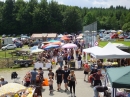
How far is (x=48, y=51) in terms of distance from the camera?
34250 mm

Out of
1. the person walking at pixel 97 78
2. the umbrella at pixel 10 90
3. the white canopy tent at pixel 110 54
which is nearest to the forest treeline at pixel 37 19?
the white canopy tent at pixel 110 54

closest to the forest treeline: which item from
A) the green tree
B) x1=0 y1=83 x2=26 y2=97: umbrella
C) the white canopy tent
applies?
the green tree

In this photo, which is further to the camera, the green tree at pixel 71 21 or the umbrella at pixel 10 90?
the green tree at pixel 71 21

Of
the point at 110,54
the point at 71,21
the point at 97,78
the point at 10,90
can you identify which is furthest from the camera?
the point at 71,21

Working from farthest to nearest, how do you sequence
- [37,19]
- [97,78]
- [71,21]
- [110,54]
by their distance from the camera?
[71,21] → [37,19] → [110,54] → [97,78]

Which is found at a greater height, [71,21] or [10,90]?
[71,21]

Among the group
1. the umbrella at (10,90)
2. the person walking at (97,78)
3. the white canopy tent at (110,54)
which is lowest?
the person walking at (97,78)

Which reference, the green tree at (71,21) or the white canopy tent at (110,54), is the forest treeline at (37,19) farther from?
the white canopy tent at (110,54)

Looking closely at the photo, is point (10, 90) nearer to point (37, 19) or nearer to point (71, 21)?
point (37, 19)

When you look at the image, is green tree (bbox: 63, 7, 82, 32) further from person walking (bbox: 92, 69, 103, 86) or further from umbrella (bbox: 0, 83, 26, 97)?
umbrella (bbox: 0, 83, 26, 97)

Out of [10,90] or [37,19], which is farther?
[37,19]

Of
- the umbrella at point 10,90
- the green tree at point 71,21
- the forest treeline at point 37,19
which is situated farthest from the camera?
the green tree at point 71,21

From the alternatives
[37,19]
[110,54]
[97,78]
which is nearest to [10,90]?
[97,78]

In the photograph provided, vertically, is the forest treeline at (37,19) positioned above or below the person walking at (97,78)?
above
